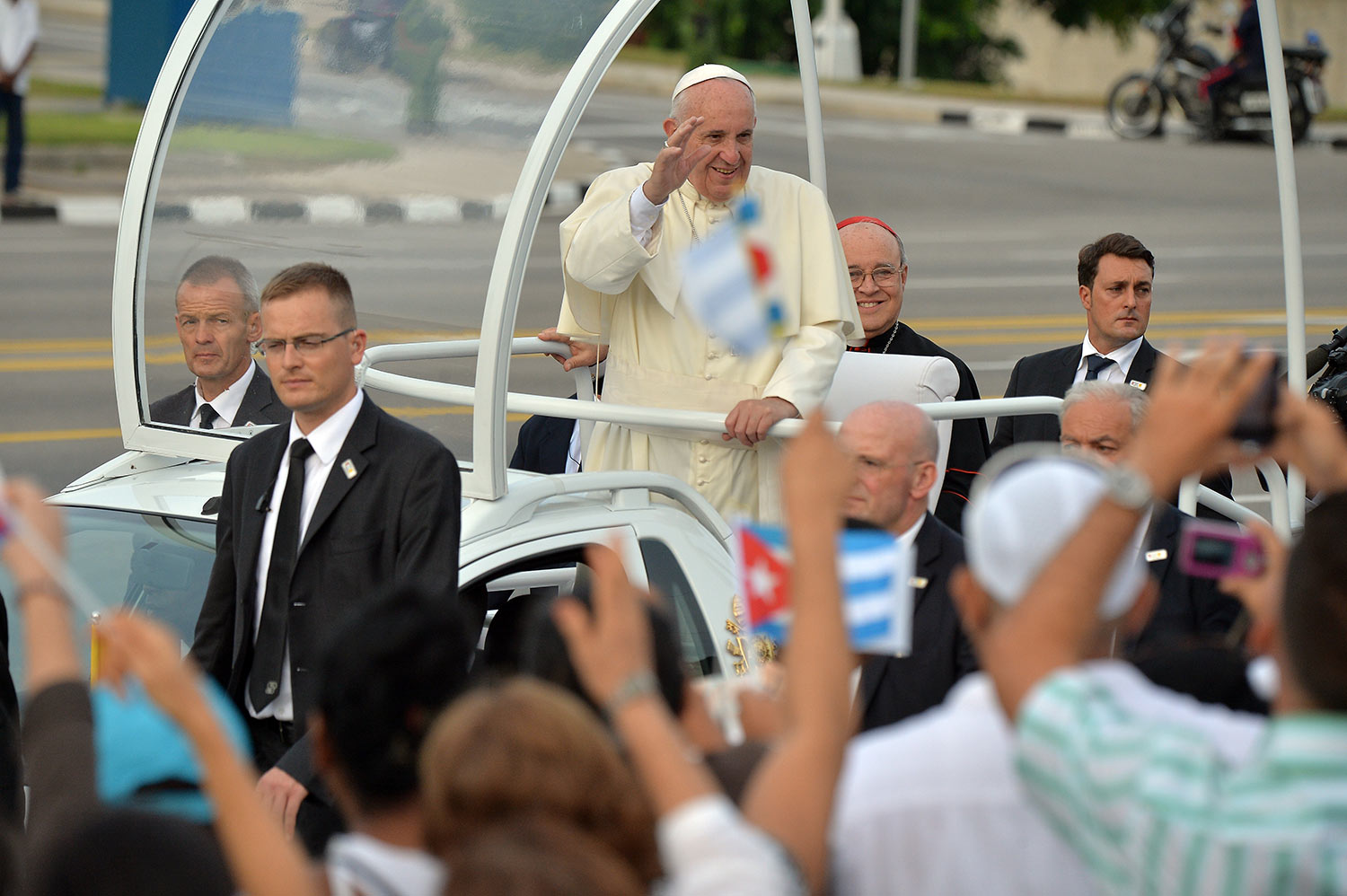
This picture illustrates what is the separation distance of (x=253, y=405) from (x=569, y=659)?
8.65 feet

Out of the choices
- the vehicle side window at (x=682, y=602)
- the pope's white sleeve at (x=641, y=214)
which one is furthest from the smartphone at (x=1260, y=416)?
the pope's white sleeve at (x=641, y=214)

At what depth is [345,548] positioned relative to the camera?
3578mm

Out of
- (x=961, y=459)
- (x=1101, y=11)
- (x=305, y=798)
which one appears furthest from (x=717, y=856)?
(x=1101, y=11)

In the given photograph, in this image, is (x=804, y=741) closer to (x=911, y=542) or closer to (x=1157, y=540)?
(x=911, y=542)

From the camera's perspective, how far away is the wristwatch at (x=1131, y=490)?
202 cm

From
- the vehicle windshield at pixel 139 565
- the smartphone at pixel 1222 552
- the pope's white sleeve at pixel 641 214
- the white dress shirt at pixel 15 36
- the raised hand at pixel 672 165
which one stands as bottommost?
the vehicle windshield at pixel 139 565

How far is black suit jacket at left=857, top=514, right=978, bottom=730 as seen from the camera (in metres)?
3.39

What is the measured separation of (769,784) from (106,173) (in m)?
17.7

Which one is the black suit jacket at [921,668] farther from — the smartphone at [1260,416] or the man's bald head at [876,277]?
the man's bald head at [876,277]

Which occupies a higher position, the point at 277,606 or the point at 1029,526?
the point at 1029,526

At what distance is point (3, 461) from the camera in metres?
9.50

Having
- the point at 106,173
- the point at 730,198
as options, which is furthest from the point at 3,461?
the point at 106,173

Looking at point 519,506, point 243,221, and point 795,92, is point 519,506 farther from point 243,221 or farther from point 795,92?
point 795,92

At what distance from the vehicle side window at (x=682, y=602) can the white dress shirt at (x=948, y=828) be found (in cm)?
187
